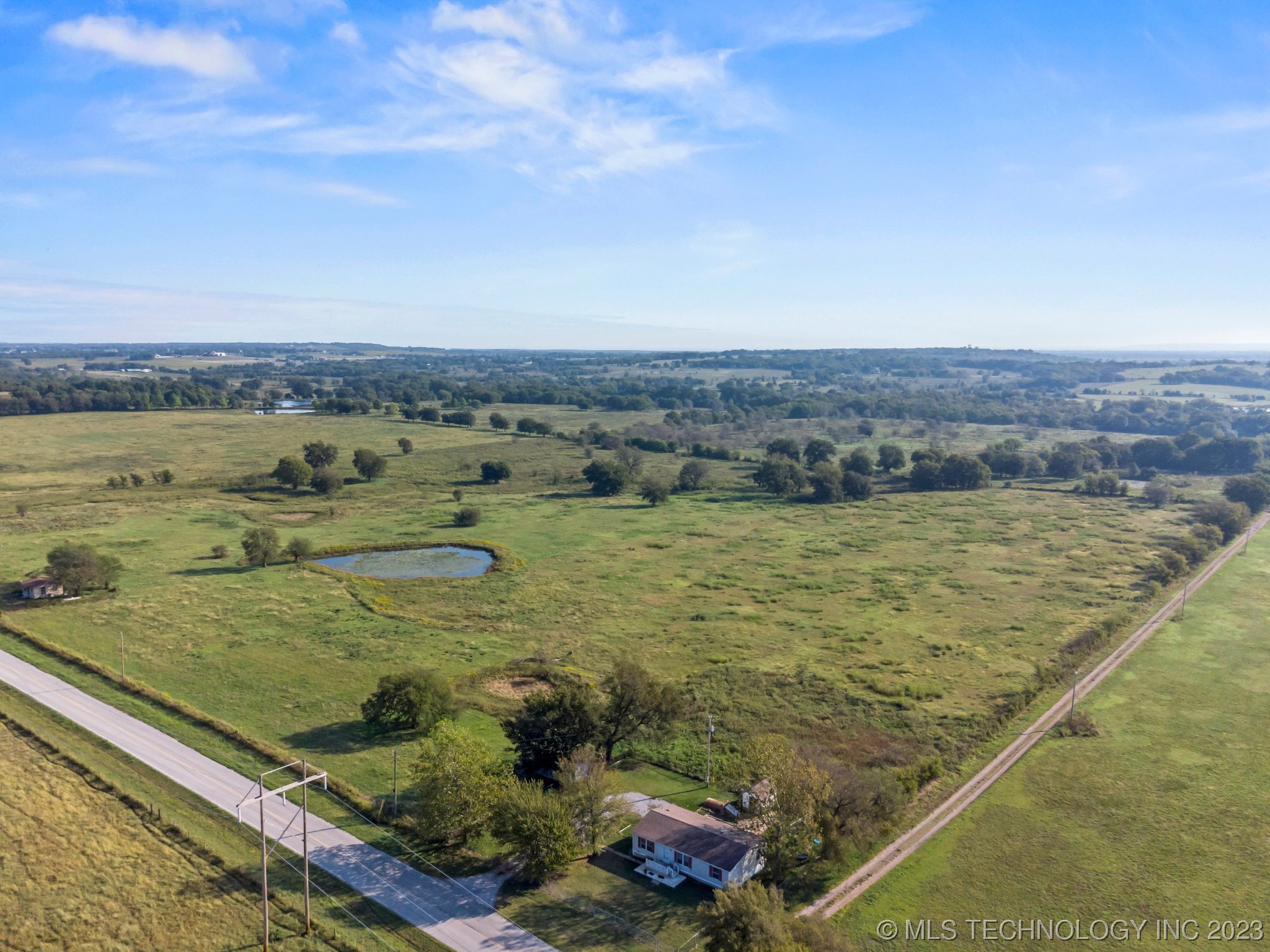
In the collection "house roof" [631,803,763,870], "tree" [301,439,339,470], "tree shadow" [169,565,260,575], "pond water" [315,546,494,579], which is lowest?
"pond water" [315,546,494,579]

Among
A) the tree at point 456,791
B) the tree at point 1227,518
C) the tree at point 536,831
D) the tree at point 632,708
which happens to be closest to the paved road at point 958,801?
the tree at point 536,831

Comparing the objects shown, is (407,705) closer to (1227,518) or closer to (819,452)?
(1227,518)

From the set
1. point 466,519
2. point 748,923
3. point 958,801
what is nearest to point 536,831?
point 748,923

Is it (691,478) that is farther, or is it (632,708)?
(691,478)

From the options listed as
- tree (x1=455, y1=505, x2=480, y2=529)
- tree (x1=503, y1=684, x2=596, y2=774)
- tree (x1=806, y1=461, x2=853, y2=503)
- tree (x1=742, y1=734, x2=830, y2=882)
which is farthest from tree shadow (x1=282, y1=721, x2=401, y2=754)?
tree (x1=806, y1=461, x2=853, y2=503)

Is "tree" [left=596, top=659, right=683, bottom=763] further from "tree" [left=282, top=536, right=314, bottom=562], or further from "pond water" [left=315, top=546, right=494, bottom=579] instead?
"tree" [left=282, top=536, right=314, bottom=562]

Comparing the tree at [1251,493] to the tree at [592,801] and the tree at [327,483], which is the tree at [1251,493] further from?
the tree at [327,483]
